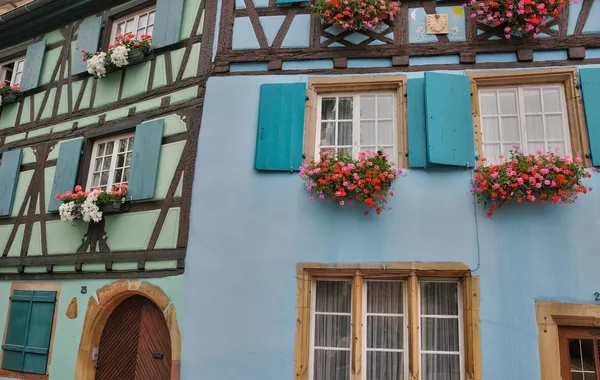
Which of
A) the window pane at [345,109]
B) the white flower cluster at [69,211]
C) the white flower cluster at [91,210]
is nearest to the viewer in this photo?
the window pane at [345,109]

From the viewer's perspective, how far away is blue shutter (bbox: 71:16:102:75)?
25.3 feet

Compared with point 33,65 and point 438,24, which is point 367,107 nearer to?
point 438,24

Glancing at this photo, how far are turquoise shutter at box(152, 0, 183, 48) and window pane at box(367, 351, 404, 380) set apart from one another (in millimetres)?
4843

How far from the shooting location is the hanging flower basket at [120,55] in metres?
7.02

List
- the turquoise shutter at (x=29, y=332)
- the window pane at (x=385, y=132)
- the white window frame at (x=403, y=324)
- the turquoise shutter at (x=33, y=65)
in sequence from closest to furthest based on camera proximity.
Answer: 1. the white window frame at (x=403, y=324)
2. the window pane at (x=385, y=132)
3. the turquoise shutter at (x=29, y=332)
4. the turquoise shutter at (x=33, y=65)

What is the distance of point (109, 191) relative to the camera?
669cm

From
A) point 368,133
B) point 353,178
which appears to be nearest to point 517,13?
point 368,133

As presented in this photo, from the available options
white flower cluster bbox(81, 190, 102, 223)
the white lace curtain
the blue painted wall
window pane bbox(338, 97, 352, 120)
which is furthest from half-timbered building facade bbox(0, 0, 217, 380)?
window pane bbox(338, 97, 352, 120)

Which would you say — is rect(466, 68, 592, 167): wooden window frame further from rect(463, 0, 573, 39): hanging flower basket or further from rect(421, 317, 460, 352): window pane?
rect(421, 317, 460, 352): window pane

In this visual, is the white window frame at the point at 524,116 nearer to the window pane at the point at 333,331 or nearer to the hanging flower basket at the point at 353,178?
the hanging flower basket at the point at 353,178

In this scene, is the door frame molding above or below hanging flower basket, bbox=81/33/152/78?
below

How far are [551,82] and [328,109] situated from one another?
2540mm

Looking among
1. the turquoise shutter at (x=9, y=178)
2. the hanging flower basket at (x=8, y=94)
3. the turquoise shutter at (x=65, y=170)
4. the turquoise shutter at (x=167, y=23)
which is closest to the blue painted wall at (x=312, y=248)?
the turquoise shutter at (x=167, y=23)

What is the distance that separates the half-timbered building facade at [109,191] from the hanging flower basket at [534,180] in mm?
3474
